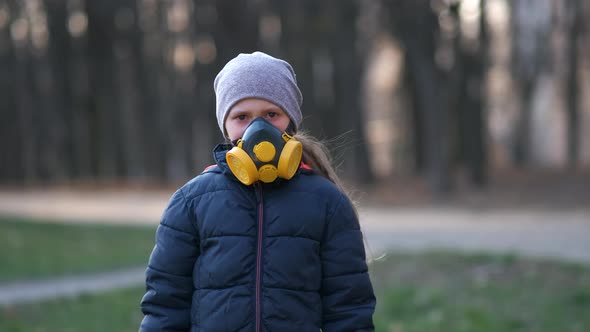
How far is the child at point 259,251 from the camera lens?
9.18 feet

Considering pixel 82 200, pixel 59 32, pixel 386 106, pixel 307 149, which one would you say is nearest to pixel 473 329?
pixel 307 149

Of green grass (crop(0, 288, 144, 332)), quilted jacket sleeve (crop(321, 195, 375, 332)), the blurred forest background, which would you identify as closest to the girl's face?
quilted jacket sleeve (crop(321, 195, 375, 332))

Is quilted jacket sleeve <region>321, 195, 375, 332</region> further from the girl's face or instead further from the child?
the girl's face

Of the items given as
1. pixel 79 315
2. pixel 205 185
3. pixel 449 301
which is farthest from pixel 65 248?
pixel 205 185

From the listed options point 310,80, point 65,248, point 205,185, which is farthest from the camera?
point 310,80

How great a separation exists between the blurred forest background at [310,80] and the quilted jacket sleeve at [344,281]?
18511 millimetres

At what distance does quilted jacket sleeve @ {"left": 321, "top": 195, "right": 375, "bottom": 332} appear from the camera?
2.85m

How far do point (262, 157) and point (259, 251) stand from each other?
0.98 feet

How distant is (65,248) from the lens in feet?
46.4

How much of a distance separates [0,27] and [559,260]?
29.7m

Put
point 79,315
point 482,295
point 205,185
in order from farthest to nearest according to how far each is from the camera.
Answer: point 79,315, point 482,295, point 205,185

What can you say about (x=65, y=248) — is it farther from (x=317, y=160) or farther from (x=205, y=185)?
(x=205, y=185)

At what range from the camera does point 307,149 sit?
3199mm

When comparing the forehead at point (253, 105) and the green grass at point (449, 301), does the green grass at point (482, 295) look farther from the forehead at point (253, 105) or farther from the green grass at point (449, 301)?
the forehead at point (253, 105)
